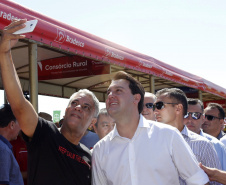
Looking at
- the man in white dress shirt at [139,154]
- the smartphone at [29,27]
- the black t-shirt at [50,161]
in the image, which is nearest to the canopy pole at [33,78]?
the black t-shirt at [50,161]

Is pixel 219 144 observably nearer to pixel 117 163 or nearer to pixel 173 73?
pixel 117 163

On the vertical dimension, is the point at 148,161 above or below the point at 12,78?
below

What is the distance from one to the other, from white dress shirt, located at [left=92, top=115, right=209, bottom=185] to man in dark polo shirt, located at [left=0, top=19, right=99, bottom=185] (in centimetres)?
17

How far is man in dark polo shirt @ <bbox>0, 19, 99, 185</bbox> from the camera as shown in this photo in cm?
210

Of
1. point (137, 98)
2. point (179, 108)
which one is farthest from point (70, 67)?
point (137, 98)

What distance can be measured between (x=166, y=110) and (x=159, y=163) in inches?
46.8

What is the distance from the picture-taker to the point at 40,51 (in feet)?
20.5

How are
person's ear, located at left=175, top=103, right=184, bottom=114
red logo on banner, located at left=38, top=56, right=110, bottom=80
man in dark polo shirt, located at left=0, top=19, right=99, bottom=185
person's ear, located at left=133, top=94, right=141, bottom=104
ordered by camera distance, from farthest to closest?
red logo on banner, located at left=38, top=56, right=110, bottom=80, person's ear, located at left=175, top=103, right=184, bottom=114, person's ear, located at left=133, top=94, right=141, bottom=104, man in dark polo shirt, located at left=0, top=19, right=99, bottom=185

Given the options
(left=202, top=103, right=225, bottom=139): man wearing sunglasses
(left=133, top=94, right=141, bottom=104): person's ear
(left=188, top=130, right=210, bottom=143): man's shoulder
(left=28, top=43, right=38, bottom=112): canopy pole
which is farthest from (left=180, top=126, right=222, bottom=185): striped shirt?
(left=202, top=103, right=225, bottom=139): man wearing sunglasses

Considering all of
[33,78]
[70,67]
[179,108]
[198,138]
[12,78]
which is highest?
[70,67]

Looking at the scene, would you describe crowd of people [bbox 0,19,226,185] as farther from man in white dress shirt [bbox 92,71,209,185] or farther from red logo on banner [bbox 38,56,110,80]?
red logo on banner [bbox 38,56,110,80]

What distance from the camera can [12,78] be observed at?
6.93ft

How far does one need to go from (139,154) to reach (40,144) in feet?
2.53

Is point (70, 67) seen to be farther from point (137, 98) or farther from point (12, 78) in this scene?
point (12, 78)
